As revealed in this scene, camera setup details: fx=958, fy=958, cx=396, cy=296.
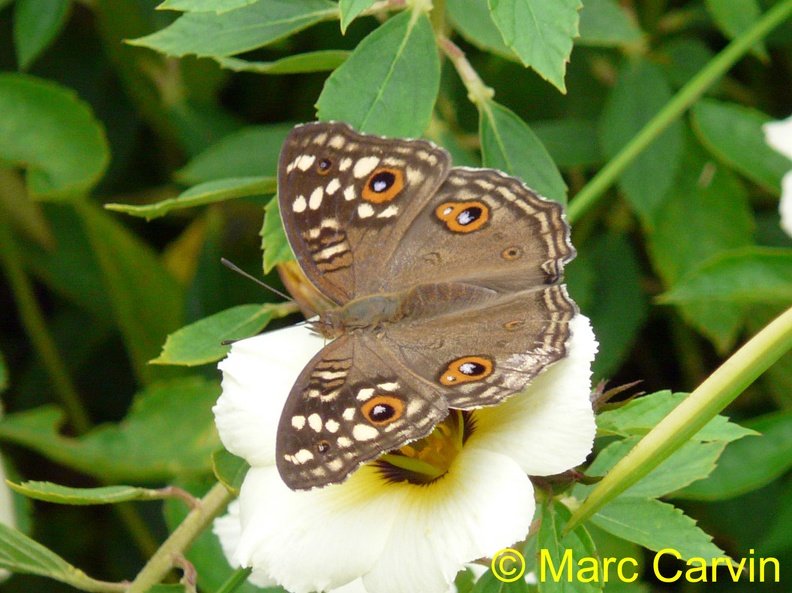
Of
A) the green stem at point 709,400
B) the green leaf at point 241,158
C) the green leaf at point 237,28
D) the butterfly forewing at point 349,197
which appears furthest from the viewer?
the green leaf at point 241,158

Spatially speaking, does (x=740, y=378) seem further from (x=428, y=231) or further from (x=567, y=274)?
(x=567, y=274)

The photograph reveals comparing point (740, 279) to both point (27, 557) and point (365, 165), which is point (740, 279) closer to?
point (365, 165)

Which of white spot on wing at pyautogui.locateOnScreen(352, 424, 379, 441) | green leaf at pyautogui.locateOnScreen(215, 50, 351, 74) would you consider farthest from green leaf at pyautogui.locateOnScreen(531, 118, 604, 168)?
white spot on wing at pyautogui.locateOnScreen(352, 424, 379, 441)

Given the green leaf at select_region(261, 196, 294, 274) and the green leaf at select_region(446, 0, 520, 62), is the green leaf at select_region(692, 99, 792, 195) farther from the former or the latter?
the green leaf at select_region(261, 196, 294, 274)

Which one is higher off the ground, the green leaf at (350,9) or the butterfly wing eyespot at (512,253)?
the green leaf at (350,9)

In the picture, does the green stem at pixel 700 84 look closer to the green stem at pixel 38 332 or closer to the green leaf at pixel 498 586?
the green leaf at pixel 498 586

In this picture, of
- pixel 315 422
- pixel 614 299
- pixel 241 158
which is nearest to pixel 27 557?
pixel 315 422

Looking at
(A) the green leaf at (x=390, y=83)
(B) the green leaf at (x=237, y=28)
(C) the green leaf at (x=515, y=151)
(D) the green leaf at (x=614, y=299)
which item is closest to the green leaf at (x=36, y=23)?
(B) the green leaf at (x=237, y=28)

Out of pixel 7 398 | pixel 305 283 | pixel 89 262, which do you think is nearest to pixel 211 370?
pixel 89 262
